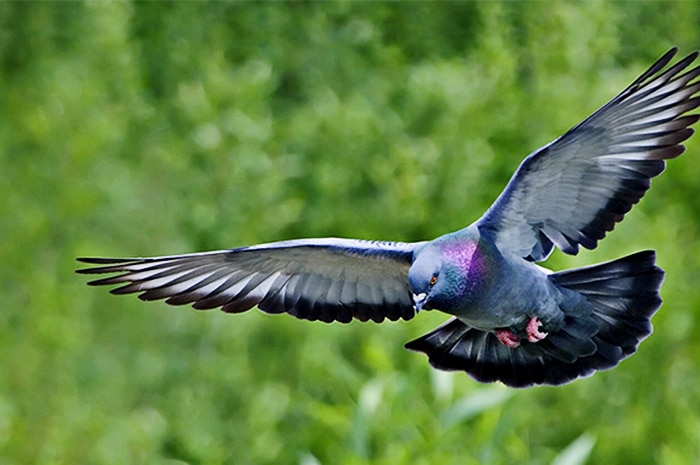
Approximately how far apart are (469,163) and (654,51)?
65.2 inches

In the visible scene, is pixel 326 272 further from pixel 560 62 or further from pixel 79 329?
pixel 560 62

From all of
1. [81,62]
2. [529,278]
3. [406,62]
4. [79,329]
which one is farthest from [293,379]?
[406,62]

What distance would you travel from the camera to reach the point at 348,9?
19.3ft

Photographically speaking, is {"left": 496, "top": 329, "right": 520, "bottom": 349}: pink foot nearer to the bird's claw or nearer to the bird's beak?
the bird's claw

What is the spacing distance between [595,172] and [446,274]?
0.96ft

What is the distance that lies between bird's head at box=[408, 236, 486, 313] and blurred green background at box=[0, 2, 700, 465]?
1.14 metres

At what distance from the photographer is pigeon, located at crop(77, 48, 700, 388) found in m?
1.67

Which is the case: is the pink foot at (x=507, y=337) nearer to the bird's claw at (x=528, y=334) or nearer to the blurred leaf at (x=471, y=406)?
the bird's claw at (x=528, y=334)

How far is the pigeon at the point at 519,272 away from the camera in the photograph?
1667mm

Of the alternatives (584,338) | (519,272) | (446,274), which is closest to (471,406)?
(584,338)

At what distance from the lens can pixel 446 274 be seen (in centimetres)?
161

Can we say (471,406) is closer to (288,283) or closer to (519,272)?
(288,283)

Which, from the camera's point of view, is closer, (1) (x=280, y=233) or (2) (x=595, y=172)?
(2) (x=595, y=172)

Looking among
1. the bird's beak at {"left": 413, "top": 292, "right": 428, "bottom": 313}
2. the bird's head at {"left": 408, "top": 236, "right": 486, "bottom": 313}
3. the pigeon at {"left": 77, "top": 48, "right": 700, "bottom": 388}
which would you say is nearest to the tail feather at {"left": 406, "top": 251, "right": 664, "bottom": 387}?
the pigeon at {"left": 77, "top": 48, "right": 700, "bottom": 388}
